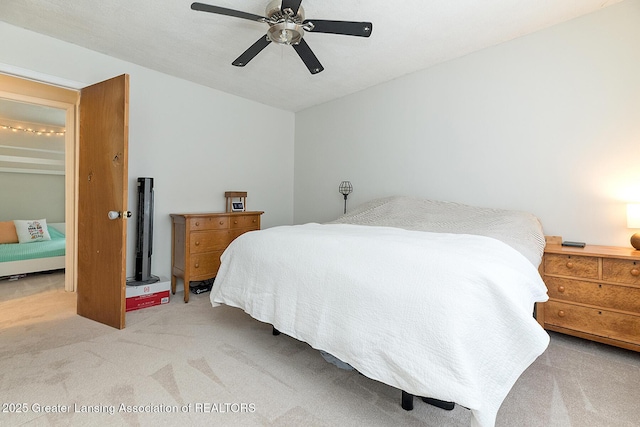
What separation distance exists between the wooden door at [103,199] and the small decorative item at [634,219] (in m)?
3.86

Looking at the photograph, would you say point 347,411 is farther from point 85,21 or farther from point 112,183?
point 85,21

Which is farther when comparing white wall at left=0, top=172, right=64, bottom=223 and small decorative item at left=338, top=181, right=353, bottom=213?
white wall at left=0, top=172, right=64, bottom=223

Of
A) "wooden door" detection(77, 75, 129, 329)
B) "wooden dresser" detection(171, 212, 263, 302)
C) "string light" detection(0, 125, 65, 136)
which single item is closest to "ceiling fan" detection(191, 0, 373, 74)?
"wooden door" detection(77, 75, 129, 329)

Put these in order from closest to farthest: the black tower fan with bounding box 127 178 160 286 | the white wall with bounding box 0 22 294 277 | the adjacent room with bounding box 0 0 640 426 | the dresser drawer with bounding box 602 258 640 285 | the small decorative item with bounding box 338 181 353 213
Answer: the adjacent room with bounding box 0 0 640 426 < the dresser drawer with bounding box 602 258 640 285 < the white wall with bounding box 0 22 294 277 < the black tower fan with bounding box 127 178 160 286 < the small decorative item with bounding box 338 181 353 213

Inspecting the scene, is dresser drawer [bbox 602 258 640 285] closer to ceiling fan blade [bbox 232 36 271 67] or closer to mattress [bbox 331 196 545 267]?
mattress [bbox 331 196 545 267]

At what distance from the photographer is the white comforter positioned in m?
1.12

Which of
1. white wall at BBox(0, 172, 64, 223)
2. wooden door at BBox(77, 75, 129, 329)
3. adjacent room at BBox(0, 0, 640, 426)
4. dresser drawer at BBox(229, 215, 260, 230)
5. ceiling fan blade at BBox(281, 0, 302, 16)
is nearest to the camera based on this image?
adjacent room at BBox(0, 0, 640, 426)

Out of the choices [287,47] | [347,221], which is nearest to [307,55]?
[287,47]

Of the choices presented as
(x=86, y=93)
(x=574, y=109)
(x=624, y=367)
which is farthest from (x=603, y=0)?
(x=86, y=93)

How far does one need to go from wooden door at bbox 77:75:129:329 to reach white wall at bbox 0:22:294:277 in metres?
0.45

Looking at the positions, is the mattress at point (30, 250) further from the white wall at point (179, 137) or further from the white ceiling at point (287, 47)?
the white ceiling at point (287, 47)

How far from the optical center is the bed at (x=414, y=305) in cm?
112

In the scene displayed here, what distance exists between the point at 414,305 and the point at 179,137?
133 inches

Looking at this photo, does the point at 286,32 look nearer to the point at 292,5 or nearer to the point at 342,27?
the point at 292,5
